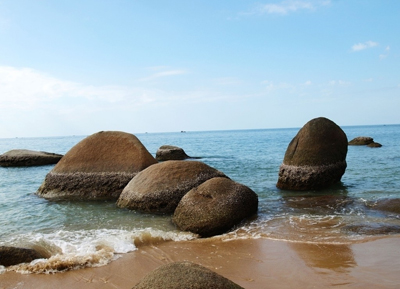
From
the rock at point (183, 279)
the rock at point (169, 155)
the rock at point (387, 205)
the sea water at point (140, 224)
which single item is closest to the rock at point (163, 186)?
the sea water at point (140, 224)

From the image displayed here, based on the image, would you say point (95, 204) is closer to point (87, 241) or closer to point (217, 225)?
point (87, 241)

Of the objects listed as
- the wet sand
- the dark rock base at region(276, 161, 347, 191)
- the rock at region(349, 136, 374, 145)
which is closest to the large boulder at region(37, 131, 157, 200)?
the dark rock base at region(276, 161, 347, 191)

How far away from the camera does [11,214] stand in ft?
31.1

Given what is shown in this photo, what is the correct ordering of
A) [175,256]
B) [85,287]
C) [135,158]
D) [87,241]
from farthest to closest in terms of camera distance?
1. [135,158]
2. [87,241]
3. [175,256]
4. [85,287]

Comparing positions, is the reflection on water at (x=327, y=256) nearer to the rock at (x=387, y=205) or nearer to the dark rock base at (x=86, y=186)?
the rock at (x=387, y=205)

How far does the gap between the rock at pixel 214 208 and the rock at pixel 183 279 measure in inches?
156

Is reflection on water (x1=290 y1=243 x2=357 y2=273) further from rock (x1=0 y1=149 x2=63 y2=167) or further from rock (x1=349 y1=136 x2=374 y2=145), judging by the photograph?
rock (x1=349 y1=136 x2=374 y2=145)

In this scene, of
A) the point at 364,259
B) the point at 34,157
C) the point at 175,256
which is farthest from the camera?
the point at 34,157

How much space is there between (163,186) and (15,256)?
13.3 ft

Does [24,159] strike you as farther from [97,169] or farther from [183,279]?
[183,279]

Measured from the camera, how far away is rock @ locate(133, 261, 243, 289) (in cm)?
298

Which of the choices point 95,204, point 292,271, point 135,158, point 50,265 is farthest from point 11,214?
point 292,271

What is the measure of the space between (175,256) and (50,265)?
1.99 metres

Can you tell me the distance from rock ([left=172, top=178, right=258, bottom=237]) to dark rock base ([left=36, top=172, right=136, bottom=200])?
3.89 metres
